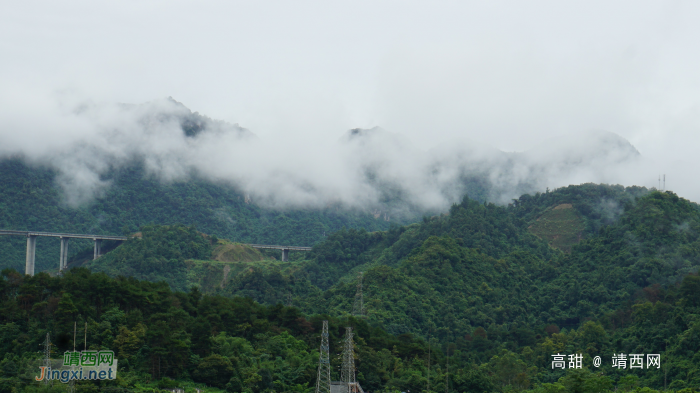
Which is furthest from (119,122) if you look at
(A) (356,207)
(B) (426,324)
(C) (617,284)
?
(C) (617,284)

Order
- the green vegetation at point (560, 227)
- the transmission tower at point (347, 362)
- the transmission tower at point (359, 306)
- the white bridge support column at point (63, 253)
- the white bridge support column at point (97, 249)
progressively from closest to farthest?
the transmission tower at point (347, 362), the transmission tower at point (359, 306), the green vegetation at point (560, 227), the white bridge support column at point (63, 253), the white bridge support column at point (97, 249)

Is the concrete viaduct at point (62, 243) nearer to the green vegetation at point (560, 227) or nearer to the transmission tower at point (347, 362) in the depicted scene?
the green vegetation at point (560, 227)

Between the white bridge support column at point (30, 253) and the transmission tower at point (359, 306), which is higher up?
the white bridge support column at point (30, 253)

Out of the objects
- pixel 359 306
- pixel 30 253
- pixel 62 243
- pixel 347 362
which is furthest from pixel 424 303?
pixel 30 253

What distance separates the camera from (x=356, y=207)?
5281 inches

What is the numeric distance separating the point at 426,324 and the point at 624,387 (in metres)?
25.9

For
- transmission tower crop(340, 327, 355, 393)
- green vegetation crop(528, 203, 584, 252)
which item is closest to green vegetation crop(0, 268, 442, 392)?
transmission tower crop(340, 327, 355, 393)

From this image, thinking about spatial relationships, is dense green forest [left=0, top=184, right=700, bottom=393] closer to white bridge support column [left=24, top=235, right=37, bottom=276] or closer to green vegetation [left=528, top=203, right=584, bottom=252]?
green vegetation [left=528, top=203, right=584, bottom=252]

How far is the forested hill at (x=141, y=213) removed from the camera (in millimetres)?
102750

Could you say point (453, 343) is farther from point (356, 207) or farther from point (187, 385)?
point (356, 207)

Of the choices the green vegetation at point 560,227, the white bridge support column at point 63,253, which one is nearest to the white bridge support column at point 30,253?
the white bridge support column at point 63,253

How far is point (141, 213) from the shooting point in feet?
378

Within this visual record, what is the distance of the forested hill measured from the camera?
337 ft

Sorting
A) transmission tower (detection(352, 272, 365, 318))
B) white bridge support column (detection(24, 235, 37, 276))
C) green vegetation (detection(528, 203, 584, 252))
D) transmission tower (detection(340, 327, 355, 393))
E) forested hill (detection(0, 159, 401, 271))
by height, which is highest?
forested hill (detection(0, 159, 401, 271))
